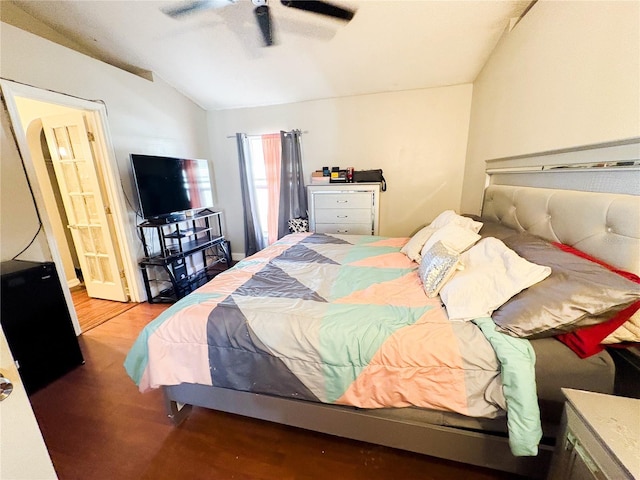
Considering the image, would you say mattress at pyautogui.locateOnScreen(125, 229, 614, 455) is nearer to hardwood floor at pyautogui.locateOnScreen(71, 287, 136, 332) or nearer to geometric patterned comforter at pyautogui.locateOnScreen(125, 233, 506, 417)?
geometric patterned comforter at pyautogui.locateOnScreen(125, 233, 506, 417)

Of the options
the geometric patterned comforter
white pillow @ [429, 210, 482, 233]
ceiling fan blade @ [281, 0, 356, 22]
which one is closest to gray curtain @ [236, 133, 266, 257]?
ceiling fan blade @ [281, 0, 356, 22]

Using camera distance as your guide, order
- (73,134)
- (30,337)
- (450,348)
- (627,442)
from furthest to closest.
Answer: (73,134) < (30,337) < (450,348) < (627,442)

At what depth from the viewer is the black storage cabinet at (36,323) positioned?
1.61 meters

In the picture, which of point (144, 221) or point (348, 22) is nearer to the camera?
point (348, 22)

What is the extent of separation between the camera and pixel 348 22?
204 centimetres

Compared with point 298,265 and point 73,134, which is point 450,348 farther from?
point 73,134

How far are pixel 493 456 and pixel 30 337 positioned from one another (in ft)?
8.82

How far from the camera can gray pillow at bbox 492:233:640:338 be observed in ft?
2.74

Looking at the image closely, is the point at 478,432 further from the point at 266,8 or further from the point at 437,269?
the point at 266,8

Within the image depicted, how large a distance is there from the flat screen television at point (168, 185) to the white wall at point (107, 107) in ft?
0.87

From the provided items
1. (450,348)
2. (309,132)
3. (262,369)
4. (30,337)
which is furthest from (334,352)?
(309,132)

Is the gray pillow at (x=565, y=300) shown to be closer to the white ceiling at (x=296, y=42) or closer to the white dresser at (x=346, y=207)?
the white ceiling at (x=296, y=42)

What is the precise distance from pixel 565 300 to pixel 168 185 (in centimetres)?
329

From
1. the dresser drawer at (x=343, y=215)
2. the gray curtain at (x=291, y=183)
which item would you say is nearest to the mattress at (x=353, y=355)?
the dresser drawer at (x=343, y=215)
